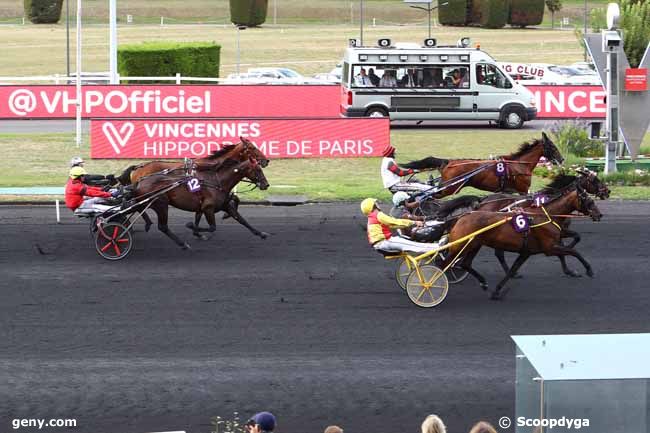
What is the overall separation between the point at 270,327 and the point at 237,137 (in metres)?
12.4

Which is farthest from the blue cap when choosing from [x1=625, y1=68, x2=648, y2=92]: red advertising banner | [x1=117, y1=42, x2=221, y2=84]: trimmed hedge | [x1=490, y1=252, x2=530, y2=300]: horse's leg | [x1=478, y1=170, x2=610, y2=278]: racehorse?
[x1=117, y1=42, x2=221, y2=84]: trimmed hedge

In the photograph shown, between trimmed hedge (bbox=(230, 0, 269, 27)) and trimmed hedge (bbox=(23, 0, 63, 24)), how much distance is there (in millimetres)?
11859

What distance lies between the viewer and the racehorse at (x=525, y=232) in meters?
13.8

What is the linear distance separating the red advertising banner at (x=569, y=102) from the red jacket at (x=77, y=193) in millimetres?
19010

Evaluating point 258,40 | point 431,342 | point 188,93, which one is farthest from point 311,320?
point 258,40

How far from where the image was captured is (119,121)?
2497 cm

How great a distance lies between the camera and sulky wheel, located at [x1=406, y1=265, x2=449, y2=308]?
13.6 m

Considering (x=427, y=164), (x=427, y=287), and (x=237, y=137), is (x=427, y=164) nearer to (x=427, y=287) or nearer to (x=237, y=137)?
(x=427, y=287)

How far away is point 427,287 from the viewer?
1361 cm

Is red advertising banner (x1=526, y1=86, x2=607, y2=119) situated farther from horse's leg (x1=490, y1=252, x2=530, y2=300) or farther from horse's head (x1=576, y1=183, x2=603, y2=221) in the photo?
horse's leg (x1=490, y1=252, x2=530, y2=300)

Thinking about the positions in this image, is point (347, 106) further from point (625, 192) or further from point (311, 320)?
point (311, 320)

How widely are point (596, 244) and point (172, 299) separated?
274 inches

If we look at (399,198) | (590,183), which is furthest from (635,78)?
(590,183)

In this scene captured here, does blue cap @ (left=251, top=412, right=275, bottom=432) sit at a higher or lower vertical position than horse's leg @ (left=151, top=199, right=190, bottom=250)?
higher
